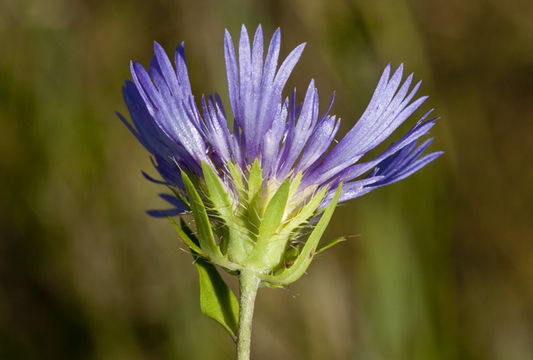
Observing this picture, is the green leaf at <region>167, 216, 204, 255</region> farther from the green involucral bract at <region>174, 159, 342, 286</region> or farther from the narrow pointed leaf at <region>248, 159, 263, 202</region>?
the narrow pointed leaf at <region>248, 159, 263, 202</region>

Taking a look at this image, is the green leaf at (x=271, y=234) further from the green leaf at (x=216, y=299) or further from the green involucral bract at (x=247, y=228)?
the green leaf at (x=216, y=299)

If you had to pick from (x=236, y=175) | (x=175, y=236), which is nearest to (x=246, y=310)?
(x=236, y=175)

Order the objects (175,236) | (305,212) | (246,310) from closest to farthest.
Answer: (246,310) < (305,212) < (175,236)

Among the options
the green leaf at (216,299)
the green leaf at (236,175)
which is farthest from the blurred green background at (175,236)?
the green leaf at (236,175)

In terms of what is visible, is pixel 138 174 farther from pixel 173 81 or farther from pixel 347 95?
pixel 173 81

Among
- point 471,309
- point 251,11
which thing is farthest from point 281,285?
point 471,309

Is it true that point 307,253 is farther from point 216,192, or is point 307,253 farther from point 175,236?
point 175,236

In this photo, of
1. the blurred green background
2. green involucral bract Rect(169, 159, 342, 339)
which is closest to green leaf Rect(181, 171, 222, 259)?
green involucral bract Rect(169, 159, 342, 339)
